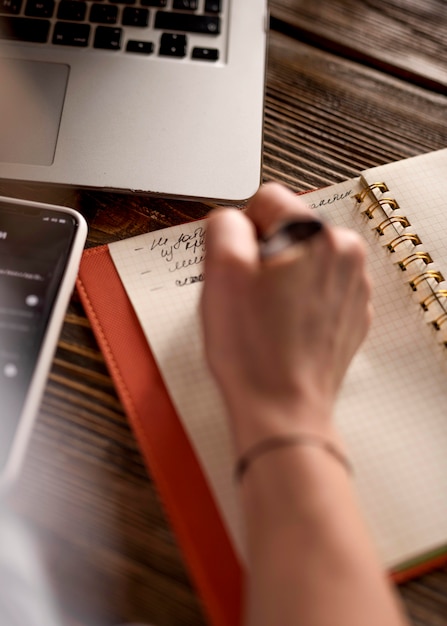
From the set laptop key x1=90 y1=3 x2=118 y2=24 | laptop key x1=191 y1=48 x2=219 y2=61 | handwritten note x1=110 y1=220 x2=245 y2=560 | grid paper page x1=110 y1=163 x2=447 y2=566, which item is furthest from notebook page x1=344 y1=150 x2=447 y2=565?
laptop key x1=90 y1=3 x2=118 y2=24

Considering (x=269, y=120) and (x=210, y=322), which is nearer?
(x=210, y=322)

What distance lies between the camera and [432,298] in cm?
53

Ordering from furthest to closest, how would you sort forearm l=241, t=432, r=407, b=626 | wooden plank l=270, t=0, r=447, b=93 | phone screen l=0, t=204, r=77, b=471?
wooden plank l=270, t=0, r=447, b=93, phone screen l=0, t=204, r=77, b=471, forearm l=241, t=432, r=407, b=626

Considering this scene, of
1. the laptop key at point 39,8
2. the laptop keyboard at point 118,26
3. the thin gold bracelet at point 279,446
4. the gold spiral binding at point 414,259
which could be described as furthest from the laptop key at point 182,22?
the thin gold bracelet at point 279,446

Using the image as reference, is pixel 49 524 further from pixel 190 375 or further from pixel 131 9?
pixel 131 9

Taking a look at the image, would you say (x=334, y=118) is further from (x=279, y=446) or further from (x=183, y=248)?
(x=279, y=446)

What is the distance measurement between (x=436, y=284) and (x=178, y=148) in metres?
0.28

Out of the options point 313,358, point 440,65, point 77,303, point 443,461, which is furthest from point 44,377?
point 440,65

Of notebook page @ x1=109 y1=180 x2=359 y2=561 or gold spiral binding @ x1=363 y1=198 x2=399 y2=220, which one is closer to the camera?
notebook page @ x1=109 y1=180 x2=359 y2=561

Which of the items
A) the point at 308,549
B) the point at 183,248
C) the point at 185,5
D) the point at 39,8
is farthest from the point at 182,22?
the point at 308,549

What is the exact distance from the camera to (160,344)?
0.51 meters

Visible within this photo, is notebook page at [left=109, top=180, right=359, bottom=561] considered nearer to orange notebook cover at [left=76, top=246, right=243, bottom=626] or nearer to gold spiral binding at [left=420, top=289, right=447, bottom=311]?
orange notebook cover at [left=76, top=246, right=243, bottom=626]

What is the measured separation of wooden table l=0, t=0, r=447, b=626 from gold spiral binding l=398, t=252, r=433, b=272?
125 millimetres

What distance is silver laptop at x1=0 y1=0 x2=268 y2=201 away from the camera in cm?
56
